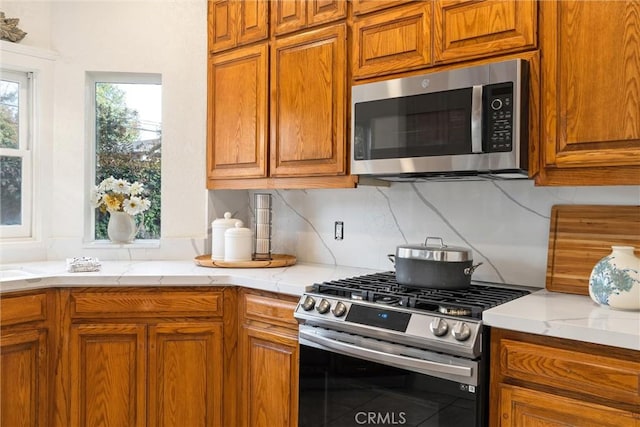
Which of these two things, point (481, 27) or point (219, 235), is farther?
point (219, 235)

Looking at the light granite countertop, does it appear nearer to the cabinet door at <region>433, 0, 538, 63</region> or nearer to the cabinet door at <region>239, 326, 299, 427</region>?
the cabinet door at <region>239, 326, 299, 427</region>

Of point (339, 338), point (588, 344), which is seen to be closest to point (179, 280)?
point (339, 338)

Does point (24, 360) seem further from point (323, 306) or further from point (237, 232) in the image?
point (323, 306)

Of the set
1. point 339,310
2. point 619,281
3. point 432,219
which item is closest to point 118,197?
point 339,310

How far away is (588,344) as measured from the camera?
57.6 inches

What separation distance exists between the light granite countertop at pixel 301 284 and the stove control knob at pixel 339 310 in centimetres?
22

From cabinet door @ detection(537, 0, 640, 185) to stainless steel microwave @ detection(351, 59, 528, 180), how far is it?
4.0 inches

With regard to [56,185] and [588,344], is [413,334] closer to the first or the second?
[588,344]

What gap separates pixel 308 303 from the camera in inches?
80.4

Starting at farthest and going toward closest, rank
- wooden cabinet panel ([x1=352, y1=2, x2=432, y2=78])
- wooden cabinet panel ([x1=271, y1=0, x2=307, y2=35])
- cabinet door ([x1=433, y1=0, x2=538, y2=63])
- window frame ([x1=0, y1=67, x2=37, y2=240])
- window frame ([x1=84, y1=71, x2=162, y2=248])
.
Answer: window frame ([x1=84, y1=71, x2=162, y2=248])
window frame ([x1=0, y1=67, x2=37, y2=240])
wooden cabinet panel ([x1=271, y1=0, x2=307, y2=35])
wooden cabinet panel ([x1=352, y1=2, x2=432, y2=78])
cabinet door ([x1=433, y1=0, x2=538, y2=63])

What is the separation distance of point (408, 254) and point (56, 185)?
2155 millimetres

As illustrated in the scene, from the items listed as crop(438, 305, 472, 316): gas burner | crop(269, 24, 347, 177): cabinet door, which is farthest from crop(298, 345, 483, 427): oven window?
crop(269, 24, 347, 177): cabinet door

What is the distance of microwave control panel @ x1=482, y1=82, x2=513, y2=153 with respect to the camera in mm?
1823

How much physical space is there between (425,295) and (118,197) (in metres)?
1.98
